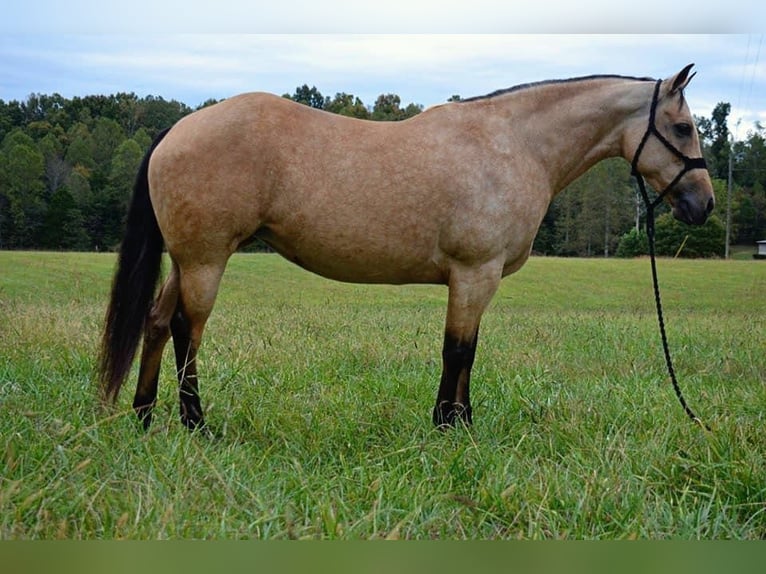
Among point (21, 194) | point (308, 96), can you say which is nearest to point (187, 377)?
point (308, 96)

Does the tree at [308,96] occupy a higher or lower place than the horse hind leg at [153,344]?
higher

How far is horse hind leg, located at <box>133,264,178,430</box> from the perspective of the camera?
14.5 feet

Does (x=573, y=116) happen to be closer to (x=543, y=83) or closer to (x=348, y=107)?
(x=543, y=83)

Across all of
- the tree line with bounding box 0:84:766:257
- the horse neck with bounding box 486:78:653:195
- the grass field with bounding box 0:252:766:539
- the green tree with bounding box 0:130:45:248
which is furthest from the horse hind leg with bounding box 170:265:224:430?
the green tree with bounding box 0:130:45:248

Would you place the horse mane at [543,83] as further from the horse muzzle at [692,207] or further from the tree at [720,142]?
the tree at [720,142]

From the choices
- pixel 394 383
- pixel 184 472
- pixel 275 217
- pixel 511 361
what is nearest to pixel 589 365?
pixel 511 361

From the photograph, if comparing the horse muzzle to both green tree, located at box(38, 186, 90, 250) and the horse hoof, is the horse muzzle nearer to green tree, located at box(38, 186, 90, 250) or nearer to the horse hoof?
the horse hoof

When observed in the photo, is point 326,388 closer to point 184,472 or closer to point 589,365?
point 184,472

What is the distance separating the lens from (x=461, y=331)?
4.53 metres

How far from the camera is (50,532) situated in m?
2.61

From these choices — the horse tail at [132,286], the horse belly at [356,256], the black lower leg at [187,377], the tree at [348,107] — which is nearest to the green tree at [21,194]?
the tree at [348,107]

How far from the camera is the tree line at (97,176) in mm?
26406

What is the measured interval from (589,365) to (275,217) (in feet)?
13.6

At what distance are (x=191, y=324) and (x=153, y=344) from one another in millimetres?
318
